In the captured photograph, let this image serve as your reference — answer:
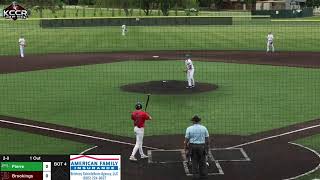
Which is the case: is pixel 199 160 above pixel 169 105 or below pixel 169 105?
above

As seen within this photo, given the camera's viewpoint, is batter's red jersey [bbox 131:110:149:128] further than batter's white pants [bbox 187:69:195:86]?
No

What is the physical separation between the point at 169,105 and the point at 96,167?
427 inches

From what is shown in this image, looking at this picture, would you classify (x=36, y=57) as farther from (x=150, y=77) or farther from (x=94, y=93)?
(x=94, y=93)

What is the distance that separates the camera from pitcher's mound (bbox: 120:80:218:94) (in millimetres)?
20969

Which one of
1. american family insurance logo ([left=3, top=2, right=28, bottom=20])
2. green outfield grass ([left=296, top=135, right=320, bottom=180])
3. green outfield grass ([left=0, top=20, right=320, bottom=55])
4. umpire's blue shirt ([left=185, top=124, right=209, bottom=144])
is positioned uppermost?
american family insurance logo ([left=3, top=2, right=28, bottom=20])

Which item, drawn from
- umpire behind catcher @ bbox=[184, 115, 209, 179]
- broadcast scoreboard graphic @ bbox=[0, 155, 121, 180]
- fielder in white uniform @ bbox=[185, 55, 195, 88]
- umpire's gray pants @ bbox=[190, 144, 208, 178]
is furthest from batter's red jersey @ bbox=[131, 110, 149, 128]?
fielder in white uniform @ bbox=[185, 55, 195, 88]

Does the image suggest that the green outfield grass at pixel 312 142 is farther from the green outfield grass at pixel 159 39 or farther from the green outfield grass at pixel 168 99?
the green outfield grass at pixel 159 39

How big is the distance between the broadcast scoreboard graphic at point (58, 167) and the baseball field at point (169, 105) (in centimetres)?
309

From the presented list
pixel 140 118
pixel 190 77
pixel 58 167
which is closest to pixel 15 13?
pixel 140 118

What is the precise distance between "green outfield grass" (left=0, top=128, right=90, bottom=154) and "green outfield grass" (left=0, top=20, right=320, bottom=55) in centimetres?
2584

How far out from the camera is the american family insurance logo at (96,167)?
300 inches

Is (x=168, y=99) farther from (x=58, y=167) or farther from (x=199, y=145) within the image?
(x=58, y=167)

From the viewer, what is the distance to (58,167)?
24.7 feet

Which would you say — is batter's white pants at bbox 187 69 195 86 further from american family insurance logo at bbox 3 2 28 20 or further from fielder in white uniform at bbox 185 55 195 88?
american family insurance logo at bbox 3 2 28 20
